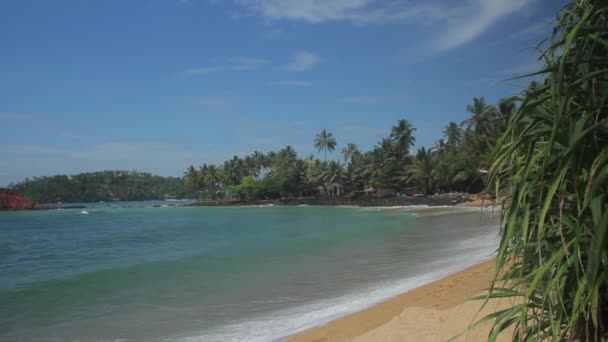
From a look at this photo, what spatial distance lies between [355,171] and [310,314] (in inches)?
2892

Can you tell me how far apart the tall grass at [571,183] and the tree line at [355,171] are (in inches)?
1615

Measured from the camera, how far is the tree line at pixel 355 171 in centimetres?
6200

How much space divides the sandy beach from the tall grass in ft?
4.02

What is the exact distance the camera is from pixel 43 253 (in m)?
21.8

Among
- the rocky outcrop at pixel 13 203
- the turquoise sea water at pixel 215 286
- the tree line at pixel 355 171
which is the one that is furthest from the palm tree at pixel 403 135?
the rocky outcrop at pixel 13 203

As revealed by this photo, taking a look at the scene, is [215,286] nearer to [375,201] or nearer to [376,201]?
[376,201]

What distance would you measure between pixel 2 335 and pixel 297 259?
28.6ft

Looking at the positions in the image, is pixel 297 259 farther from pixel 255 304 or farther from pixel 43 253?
pixel 43 253

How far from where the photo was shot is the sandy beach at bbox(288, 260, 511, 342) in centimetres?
480

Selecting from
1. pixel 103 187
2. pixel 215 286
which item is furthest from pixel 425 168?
pixel 103 187

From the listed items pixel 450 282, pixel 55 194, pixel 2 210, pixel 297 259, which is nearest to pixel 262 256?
pixel 297 259

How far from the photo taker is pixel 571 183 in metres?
1.91

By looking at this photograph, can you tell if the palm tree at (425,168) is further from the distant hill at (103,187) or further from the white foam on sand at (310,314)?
the distant hill at (103,187)

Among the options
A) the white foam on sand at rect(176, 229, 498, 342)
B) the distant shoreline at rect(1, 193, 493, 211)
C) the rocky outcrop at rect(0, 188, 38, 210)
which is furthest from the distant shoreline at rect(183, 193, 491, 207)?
the rocky outcrop at rect(0, 188, 38, 210)
